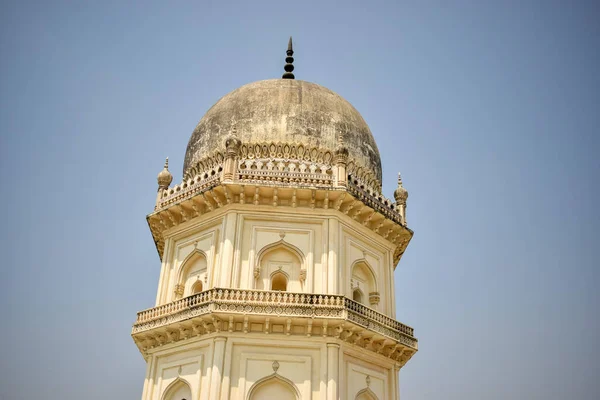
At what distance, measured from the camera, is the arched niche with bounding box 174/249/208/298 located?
57.3 feet

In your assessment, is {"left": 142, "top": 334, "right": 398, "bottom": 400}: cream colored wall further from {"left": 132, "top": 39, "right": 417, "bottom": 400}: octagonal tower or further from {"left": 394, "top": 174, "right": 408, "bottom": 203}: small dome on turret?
{"left": 394, "top": 174, "right": 408, "bottom": 203}: small dome on turret

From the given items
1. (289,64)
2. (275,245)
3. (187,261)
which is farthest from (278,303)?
(289,64)

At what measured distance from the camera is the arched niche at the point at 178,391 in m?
15.7

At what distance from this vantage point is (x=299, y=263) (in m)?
16.8

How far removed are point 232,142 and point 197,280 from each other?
398cm

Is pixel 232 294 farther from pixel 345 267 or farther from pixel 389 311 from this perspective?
pixel 389 311

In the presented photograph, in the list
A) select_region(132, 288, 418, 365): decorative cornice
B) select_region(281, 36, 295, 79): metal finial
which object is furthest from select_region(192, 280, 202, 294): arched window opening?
select_region(281, 36, 295, 79): metal finial

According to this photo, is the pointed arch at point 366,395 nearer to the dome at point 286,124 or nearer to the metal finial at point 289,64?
the dome at point 286,124

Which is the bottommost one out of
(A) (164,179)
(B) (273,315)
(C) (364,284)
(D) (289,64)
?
(B) (273,315)

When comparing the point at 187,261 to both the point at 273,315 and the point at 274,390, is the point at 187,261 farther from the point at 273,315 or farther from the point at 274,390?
the point at 274,390

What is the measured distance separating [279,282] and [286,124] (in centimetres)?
492

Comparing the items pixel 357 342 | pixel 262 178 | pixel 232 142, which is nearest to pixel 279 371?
pixel 357 342

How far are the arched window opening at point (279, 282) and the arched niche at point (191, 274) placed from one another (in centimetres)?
197

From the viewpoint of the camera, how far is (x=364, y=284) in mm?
17891
